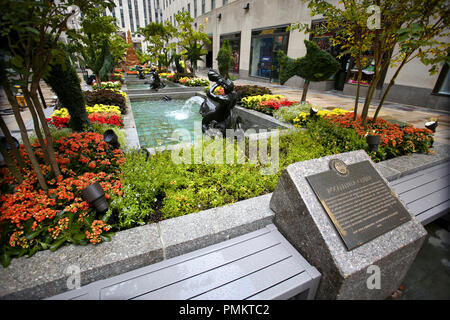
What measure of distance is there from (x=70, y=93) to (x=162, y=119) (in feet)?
11.7

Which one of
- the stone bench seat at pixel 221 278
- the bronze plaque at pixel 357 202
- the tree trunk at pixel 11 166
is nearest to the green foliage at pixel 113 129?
the tree trunk at pixel 11 166

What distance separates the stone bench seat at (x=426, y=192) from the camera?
10.4 ft

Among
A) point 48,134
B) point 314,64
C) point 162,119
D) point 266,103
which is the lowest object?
point 162,119

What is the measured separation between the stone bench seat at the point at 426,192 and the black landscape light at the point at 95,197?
3818 mm

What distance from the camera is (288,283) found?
2029 mm

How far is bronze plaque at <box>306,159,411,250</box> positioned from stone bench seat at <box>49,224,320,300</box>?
1.93 feet

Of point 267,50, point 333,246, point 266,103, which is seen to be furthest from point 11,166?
point 267,50

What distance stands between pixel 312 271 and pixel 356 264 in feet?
1.36

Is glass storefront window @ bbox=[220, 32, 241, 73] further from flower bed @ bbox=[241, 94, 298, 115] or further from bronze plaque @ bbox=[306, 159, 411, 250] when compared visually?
bronze plaque @ bbox=[306, 159, 411, 250]

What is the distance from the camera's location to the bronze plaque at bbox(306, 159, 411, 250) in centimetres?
220

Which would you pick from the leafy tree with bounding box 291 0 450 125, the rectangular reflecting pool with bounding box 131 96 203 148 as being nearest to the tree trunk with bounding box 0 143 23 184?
the rectangular reflecting pool with bounding box 131 96 203 148

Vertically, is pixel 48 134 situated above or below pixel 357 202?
above

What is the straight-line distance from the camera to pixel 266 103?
809 cm

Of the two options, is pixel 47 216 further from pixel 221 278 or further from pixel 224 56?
pixel 224 56
